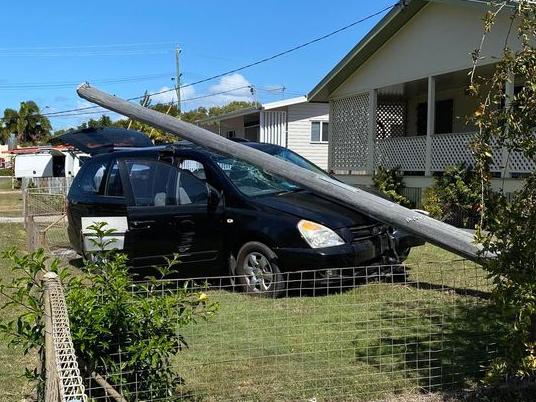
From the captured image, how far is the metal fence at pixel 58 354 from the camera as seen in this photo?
1.98 metres

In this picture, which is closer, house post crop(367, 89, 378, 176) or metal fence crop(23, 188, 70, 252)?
metal fence crop(23, 188, 70, 252)

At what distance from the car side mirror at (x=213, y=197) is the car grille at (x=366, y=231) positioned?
5.19 ft

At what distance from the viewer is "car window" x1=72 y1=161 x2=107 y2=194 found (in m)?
8.49

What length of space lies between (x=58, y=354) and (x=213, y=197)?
4863 millimetres

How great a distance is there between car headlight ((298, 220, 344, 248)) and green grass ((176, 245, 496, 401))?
1.72 ft

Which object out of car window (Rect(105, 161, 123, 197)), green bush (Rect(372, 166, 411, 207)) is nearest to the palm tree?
green bush (Rect(372, 166, 411, 207))

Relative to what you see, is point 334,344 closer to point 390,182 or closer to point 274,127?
point 390,182

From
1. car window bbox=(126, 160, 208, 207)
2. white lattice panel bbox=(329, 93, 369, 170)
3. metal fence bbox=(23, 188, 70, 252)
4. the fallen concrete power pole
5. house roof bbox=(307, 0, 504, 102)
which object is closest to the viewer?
the fallen concrete power pole

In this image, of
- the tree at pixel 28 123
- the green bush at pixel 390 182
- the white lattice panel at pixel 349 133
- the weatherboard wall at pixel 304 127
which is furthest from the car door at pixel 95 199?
the tree at pixel 28 123

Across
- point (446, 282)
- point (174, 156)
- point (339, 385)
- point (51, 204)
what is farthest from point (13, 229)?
point (339, 385)

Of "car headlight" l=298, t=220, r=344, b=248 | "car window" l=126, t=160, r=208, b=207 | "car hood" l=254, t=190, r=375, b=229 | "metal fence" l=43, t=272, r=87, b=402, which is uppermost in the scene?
"car window" l=126, t=160, r=208, b=207

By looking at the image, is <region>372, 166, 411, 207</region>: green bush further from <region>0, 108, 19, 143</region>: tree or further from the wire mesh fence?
<region>0, 108, 19, 143</region>: tree

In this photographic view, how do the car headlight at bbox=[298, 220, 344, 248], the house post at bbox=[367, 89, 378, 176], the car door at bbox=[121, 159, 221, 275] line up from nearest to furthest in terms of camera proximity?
1. the car headlight at bbox=[298, 220, 344, 248]
2. the car door at bbox=[121, 159, 221, 275]
3. the house post at bbox=[367, 89, 378, 176]

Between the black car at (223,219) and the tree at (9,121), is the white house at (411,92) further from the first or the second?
the tree at (9,121)
